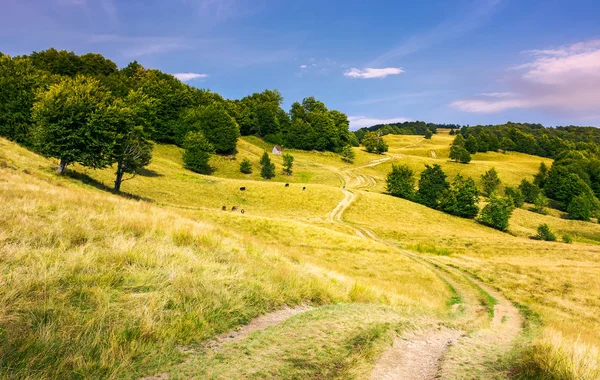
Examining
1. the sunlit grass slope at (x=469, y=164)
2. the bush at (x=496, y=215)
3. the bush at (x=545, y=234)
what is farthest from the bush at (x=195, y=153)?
the bush at (x=545, y=234)

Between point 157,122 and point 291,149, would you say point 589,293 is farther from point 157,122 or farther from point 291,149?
point 291,149

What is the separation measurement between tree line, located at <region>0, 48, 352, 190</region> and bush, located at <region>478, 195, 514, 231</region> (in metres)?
66.4

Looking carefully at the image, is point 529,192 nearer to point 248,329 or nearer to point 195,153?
point 195,153

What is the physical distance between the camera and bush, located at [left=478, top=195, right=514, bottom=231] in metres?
67.8

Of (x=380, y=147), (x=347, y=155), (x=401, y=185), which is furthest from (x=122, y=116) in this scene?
(x=380, y=147)

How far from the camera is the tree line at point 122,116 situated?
35156 mm

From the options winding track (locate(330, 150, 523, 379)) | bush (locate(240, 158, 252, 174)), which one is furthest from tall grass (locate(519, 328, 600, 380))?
bush (locate(240, 158, 252, 174))

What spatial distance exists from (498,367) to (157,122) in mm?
90881

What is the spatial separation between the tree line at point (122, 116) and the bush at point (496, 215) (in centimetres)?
6644

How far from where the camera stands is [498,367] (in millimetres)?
6500

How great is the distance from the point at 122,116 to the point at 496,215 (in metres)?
73.2

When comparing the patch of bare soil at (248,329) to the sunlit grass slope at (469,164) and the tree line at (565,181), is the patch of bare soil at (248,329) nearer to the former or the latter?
the sunlit grass slope at (469,164)

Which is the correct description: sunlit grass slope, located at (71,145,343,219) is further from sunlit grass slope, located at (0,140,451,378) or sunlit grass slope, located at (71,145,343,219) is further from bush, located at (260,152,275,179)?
sunlit grass slope, located at (0,140,451,378)

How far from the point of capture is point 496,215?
223 feet
